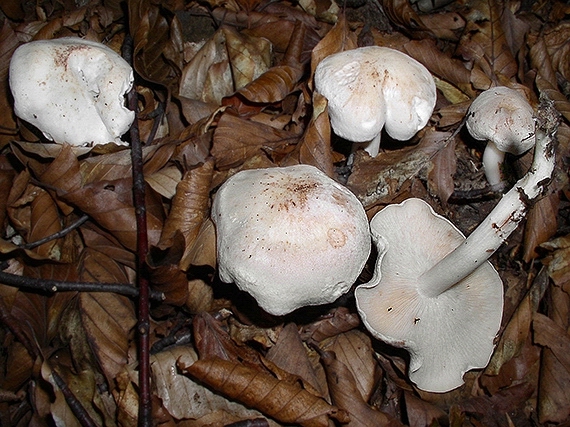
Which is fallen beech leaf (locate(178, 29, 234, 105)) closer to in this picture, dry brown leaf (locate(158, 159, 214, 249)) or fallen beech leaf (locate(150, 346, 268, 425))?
dry brown leaf (locate(158, 159, 214, 249))

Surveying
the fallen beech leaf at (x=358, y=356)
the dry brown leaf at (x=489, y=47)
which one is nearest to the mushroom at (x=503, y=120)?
the dry brown leaf at (x=489, y=47)

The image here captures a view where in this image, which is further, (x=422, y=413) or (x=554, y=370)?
(x=554, y=370)

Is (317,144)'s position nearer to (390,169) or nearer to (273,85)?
(390,169)

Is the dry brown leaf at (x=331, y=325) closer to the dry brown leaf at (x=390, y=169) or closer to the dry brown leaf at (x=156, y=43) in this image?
the dry brown leaf at (x=390, y=169)

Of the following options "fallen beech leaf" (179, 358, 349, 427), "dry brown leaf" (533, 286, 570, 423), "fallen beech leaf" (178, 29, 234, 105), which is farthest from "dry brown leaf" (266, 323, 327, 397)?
"fallen beech leaf" (178, 29, 234, 105)

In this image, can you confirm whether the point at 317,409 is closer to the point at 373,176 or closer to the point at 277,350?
the point at 277,350

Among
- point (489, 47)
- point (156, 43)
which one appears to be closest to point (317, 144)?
point (156, 43)
